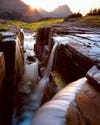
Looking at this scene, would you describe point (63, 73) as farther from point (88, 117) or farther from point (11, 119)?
point (88, 117)

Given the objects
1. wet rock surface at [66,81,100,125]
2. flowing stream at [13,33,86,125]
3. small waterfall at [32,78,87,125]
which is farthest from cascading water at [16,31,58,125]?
wet rock surface at [66,81,100,125]

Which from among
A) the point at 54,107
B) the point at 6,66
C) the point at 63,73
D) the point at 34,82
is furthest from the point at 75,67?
the point at 34,82

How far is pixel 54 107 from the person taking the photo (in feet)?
7.45

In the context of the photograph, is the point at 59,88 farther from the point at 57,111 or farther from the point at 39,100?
the point at 39,100

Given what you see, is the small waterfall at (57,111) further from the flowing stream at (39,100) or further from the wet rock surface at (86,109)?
the wet rock surface at (86,109)

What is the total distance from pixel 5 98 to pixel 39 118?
2641mm

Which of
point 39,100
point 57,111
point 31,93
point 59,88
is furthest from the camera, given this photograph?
point 31,93

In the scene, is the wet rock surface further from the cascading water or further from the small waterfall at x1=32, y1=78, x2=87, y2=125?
the cascading water

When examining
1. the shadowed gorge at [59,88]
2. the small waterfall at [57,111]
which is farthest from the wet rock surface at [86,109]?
the small waterfall at [57,111]

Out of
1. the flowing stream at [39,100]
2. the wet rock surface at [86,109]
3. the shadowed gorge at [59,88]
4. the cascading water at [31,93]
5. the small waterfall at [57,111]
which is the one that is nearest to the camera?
the wet rock surface at [86,109]

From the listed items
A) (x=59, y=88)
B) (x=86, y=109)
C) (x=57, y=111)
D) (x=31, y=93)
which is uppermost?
(x=86, y=109)

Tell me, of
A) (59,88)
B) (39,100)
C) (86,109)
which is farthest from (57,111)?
(39,100)

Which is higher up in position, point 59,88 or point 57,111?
point 57,111

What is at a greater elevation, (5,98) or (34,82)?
(5,98)
